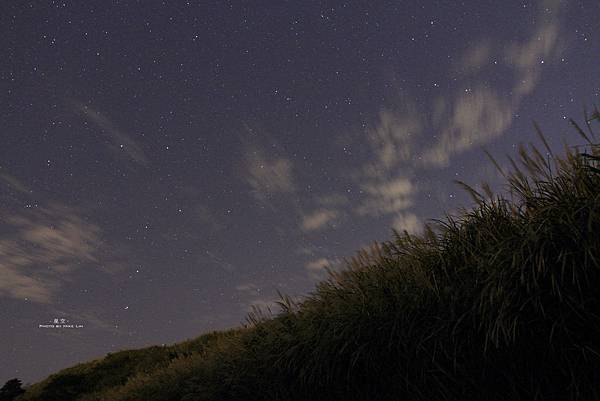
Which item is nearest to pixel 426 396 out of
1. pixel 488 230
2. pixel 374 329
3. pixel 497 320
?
pixel 374 329

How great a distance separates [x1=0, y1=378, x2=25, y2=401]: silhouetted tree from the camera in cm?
1330

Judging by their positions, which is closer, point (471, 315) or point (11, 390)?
point (471, 315)

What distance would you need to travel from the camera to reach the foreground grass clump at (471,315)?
9.10ft

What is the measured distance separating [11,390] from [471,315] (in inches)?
599

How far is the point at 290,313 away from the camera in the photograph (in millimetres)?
5746

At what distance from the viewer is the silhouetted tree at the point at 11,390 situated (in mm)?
13297

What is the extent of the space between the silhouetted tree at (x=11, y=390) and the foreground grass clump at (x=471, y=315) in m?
11.7

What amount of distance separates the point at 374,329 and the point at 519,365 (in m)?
1.21

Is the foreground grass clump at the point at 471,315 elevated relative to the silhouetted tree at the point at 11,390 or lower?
lower

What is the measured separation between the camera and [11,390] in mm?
13711

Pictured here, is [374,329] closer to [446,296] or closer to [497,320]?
[446,296]

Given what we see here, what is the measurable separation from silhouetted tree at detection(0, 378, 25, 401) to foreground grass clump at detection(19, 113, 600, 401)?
38.4ft

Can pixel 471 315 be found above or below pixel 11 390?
below

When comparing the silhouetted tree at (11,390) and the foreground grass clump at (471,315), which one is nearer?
the foreground grass clump at (471,315)
